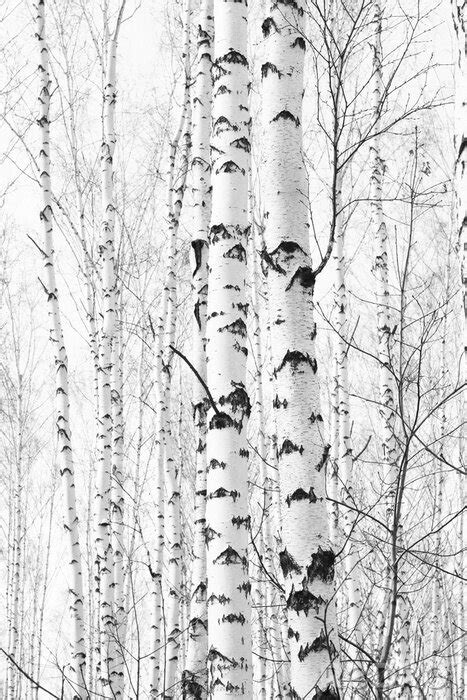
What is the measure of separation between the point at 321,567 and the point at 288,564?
97 mm

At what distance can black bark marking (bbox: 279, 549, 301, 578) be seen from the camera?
195 centimetres

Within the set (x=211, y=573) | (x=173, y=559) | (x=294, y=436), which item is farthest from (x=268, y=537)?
(x=294, y=436)

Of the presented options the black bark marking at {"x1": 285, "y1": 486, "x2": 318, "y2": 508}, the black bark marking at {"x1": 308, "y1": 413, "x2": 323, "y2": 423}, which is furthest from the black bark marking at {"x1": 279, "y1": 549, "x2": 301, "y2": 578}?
the black bark marking at {"x1": 308, "y1": 413, "x2": 323, "y2": 423}

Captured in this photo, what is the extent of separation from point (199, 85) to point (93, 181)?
13.3 ft

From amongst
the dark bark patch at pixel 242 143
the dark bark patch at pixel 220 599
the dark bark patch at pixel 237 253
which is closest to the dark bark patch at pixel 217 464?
the dark bark patch at pixel 220 599

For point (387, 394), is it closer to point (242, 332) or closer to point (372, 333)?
point (242, 332)

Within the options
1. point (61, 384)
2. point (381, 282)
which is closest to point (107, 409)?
point (61, 384)

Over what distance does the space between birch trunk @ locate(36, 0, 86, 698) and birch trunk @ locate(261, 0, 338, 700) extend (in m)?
3.48

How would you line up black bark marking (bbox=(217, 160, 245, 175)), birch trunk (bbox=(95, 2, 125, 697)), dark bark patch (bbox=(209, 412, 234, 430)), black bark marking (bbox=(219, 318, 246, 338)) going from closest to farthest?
dark bark patch (bbox=(209, 412, 234, 430))
black bark marking (bbox=(219, 318, 246, 338))
black bark marking (bbox=(217, 160, 245, 175))
birch trunk (bbox=(95, 2, 125, 697))

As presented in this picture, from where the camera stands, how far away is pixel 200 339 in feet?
13.8

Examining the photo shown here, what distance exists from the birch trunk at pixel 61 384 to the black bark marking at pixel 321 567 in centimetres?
351

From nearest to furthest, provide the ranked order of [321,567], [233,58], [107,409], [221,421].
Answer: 1. [321,567]
2. [221,421]
3. [233,58]
4. [107,409]

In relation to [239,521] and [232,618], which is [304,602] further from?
[239,521]

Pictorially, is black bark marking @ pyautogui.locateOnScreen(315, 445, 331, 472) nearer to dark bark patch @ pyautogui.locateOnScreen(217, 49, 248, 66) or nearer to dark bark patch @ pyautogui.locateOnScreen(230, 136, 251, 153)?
dark bark patch @ pyautogui.locateOnScreen(230, 136, 251, 153)
